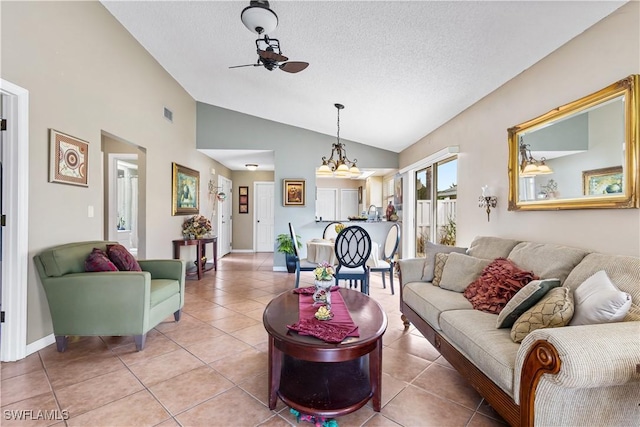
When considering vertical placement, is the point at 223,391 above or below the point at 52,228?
below

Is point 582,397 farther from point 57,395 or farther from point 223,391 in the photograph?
point 57,395

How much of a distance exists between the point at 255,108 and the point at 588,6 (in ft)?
14.7

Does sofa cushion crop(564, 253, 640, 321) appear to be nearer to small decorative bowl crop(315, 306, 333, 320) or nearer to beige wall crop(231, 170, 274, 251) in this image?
small decorative bowl crop(315, 306, 333, 320)

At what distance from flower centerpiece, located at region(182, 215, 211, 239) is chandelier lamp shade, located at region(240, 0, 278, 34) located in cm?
358

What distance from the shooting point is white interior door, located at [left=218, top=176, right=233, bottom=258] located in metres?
7.21

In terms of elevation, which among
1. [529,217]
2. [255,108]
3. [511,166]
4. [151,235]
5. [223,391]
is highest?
[255,108]

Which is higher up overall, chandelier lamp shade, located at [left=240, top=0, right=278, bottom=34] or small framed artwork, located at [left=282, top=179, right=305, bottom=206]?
chandelier lamp shade, located at [left=240, top=0, right=278, bottom=34]

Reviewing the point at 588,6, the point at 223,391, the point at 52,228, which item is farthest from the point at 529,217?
the point at 52,228

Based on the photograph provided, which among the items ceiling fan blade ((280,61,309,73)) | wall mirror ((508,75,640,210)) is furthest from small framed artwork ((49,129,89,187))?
wall mirror ((508,75,640,210))

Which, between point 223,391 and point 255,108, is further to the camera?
point 255,108

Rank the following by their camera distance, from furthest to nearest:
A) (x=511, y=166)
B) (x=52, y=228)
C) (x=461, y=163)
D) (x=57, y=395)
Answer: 1. (x=461, y=163)
2. (x=511, y=166)
3. (x=52, y=228)
4. (x=57, y=395)

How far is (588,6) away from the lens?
1.85 m

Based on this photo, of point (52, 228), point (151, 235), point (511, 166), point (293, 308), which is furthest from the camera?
point (151, 235)

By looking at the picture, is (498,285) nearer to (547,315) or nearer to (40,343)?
(547,315)
